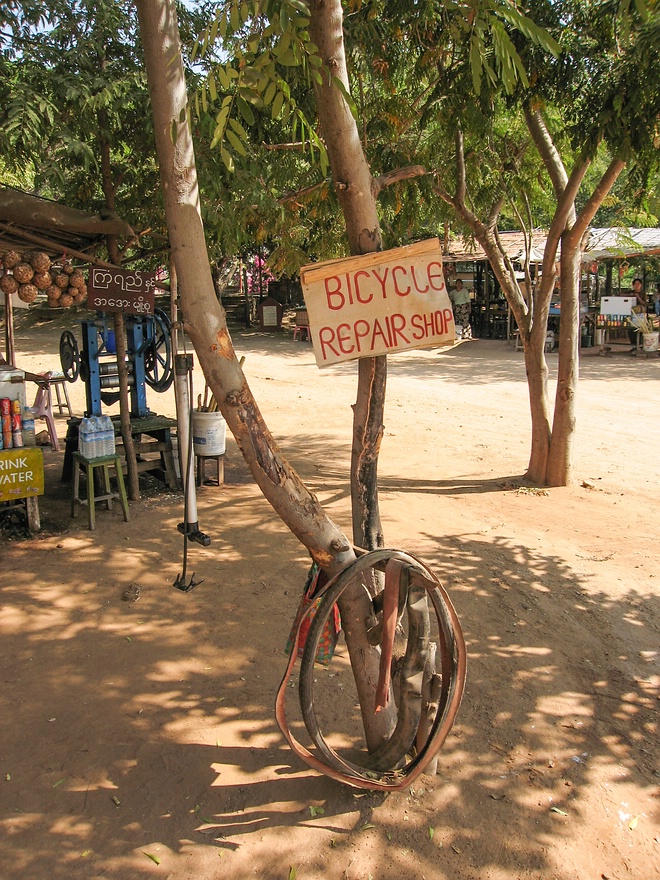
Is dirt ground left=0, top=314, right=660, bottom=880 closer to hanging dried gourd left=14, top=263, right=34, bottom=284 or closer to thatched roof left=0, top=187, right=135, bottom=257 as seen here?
hanging dried gourd left=14, top=263, right=34, bottom=284

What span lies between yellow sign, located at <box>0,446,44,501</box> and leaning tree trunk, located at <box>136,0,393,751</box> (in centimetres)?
354

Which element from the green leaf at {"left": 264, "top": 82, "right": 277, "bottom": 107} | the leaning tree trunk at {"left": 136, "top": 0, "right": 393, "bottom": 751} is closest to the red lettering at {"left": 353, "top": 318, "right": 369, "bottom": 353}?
the leaning tree trunk at {"left": 136, "top": 0, "right": 393, "bottom": 751}

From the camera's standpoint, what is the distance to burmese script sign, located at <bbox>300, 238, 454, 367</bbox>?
2.76m

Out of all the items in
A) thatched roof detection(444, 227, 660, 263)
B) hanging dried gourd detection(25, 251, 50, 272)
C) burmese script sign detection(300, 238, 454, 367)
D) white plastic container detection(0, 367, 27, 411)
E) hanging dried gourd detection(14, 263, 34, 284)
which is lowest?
white plastic container detection(0, 367, 27, 411)

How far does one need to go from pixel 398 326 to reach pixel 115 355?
16.3 feet

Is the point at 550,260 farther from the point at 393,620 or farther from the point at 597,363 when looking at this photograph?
the point at 597,363

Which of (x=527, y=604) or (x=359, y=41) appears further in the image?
(x=359, y=41)

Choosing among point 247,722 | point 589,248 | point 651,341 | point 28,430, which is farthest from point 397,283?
point 651,341

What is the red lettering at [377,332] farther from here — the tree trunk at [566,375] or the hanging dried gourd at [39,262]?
the tree trunk at [566,375]

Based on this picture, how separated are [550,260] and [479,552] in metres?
3.23

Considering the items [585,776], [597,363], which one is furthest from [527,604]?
[597,363]

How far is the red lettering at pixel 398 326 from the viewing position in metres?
2.78

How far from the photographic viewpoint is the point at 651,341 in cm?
1684

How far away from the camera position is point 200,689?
A: 372 cm
